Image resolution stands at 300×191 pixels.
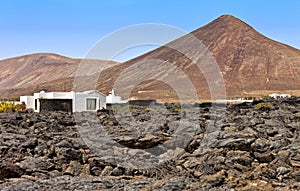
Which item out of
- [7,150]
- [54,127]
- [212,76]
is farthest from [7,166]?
[212,76]

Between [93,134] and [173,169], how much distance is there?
19.5ft

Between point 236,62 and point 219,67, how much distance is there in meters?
5.45

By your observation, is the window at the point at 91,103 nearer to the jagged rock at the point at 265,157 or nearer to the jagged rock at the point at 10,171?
the jagged rock at the point at 10,171

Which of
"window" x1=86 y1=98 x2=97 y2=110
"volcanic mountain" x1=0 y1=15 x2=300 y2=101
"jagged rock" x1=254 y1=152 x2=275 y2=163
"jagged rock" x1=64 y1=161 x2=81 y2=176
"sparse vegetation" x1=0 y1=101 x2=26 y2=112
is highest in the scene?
"volcanic mountain" x1=0 y1=15 x2=300 y2=101

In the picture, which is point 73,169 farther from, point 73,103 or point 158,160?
point 73,103

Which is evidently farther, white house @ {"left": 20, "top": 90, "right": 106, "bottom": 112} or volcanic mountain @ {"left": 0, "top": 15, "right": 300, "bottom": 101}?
volcanic mountain @ {"left": 0, "top": 15, "right": 300, "bottom": 101}

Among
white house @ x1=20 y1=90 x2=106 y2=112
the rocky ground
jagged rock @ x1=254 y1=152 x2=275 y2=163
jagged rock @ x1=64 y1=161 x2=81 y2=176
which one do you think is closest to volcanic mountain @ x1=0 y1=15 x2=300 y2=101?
white house @ x1=20 y1=90 x2=106 y2=112

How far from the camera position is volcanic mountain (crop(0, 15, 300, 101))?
4355 inches

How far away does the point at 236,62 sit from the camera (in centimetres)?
13112

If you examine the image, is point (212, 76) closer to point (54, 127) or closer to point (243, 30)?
point (243, 30)

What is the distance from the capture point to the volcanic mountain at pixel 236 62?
110 meters

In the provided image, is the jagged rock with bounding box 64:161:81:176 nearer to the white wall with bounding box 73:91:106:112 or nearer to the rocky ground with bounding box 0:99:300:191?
the rocky ground with bounding box 0:99:300:191

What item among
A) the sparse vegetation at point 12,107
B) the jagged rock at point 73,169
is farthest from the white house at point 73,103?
the jagged rock at point 73,169

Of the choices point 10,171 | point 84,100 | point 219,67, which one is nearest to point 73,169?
point 10,171
